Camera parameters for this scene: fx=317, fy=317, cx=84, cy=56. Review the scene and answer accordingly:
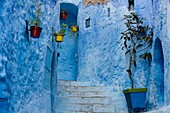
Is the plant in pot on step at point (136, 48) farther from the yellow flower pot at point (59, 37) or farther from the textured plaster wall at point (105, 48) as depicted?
the yellow flower pot at point (59, 37)

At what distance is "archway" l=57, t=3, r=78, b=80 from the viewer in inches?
422

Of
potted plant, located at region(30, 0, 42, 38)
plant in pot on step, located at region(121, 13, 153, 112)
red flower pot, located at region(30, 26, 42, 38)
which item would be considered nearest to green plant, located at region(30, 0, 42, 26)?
potted plant, located at region(30, 0, 42, 38)

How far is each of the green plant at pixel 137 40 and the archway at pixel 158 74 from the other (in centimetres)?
34

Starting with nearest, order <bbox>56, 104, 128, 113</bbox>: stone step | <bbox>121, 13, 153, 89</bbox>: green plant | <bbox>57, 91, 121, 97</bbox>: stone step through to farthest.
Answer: <bbox>56, 104, 128, 113</bbox>: stone step
<bbox>121, 13, 153, 89</bbox>: green plant
<bbox>57, 91, 121, 97</bbox>: stone step

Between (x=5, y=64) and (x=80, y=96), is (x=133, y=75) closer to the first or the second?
(x=80, y=96)

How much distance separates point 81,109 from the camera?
6789mm

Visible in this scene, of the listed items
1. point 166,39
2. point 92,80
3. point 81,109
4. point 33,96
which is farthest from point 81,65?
point 33,96

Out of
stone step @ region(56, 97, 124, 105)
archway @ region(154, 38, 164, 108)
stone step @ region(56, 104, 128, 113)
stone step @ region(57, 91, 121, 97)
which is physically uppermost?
archway @ region(154, 38, 164, 108)

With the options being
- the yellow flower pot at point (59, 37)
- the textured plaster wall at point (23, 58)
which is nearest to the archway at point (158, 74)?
the yellow flower pot at point (59, 37)

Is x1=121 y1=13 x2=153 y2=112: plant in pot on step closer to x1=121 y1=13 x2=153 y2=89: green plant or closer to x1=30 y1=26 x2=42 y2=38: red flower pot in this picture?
x1=121 y1=13 x2=153 y2=89: green plant

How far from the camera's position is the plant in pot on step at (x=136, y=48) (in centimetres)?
694

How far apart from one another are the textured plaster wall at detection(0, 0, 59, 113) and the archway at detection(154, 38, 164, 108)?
7.69ft

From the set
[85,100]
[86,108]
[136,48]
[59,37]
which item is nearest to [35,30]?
[59,37]

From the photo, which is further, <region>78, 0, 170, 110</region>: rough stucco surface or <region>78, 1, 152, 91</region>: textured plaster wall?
<region>78, 1, 152, 91</region>: textured plaster wall
